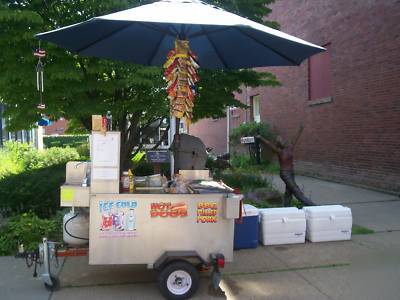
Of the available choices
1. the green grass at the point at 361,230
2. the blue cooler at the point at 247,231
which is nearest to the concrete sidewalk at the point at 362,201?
the green grass at the point at 361,230

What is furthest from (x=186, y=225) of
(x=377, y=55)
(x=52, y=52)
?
(x=377, y=55)

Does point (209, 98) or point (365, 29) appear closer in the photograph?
point (209, 98)

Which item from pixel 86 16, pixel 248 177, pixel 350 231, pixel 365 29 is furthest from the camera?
pixel 365 29

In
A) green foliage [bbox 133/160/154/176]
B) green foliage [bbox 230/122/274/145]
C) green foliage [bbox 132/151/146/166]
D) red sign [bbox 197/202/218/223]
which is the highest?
green foliage [bbox 230/122/274/145]

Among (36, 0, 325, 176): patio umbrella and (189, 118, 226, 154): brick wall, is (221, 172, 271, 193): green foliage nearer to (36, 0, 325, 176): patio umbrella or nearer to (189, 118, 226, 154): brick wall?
(36, 0, 325, 176): patio umbrella

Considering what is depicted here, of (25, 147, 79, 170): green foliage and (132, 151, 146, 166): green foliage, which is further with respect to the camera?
(25, 147, 79, 170): green foliage

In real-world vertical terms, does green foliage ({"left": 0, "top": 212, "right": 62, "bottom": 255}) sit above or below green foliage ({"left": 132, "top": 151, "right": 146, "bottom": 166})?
below

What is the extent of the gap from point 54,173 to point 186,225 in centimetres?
459

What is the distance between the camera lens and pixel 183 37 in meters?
5.55

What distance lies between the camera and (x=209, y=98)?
347 inches

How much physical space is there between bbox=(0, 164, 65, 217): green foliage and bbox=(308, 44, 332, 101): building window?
8.68m

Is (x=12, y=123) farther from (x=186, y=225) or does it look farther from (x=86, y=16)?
(x=186, y=225)

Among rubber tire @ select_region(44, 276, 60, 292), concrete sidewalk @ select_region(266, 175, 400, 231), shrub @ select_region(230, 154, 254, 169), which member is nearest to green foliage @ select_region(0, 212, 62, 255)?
rubber tire @ select_region(44, 276, 60, 292)

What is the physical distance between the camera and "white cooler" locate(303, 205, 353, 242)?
6492 mm
